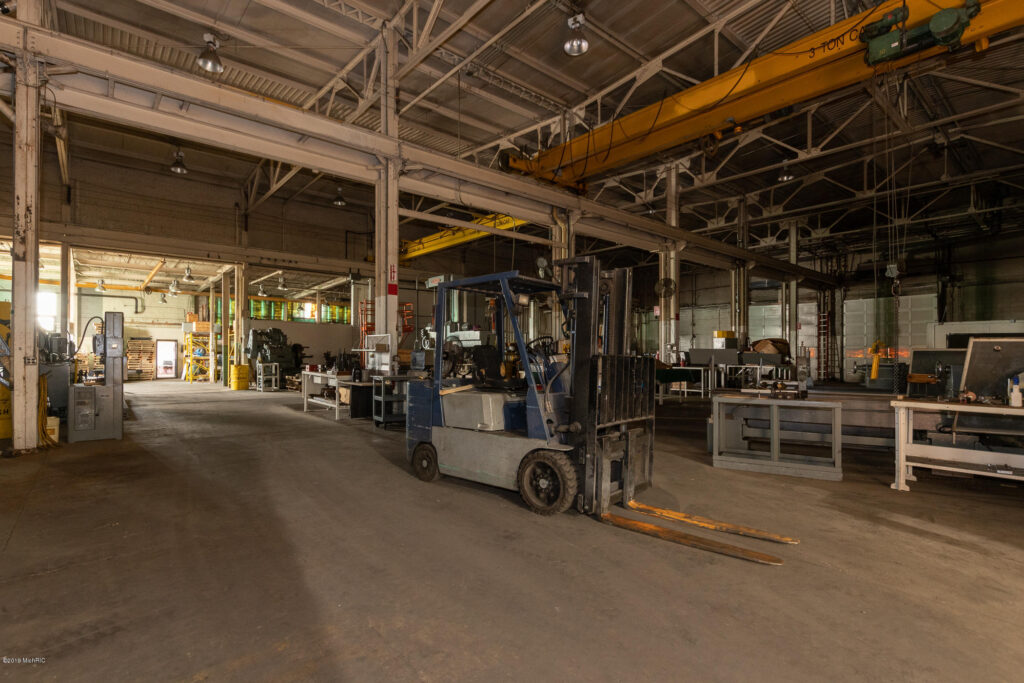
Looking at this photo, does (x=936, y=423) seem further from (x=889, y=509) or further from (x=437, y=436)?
(x=437, y=436)

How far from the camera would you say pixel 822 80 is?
723cm

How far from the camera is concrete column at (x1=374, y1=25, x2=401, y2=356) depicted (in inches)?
341

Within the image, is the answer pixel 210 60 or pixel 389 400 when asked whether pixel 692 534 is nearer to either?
pixel 389 400

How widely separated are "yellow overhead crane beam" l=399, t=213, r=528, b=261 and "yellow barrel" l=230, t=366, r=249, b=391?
7.11 metres

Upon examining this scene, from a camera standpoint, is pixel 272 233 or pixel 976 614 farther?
pixel 272 233

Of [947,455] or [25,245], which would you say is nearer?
[947,455]

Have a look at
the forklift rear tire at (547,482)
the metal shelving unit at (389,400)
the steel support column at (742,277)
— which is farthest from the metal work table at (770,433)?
the steel support column at (742,277)

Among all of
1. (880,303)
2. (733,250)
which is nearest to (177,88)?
(733,250)

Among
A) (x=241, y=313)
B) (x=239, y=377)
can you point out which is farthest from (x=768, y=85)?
(x=239, y=377)

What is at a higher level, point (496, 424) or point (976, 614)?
point (496, 424)

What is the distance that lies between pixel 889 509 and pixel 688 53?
30.3 feet

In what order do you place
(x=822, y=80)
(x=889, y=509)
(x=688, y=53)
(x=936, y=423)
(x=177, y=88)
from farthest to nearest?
1. (x=688, y=53)
2. (x=822, y=80)
3. (x=177, y=88)
4. (x=936, y=423)
5. (x=889, y=509)

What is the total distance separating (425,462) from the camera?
5188 mm

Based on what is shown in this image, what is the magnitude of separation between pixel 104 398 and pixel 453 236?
36.3ft
